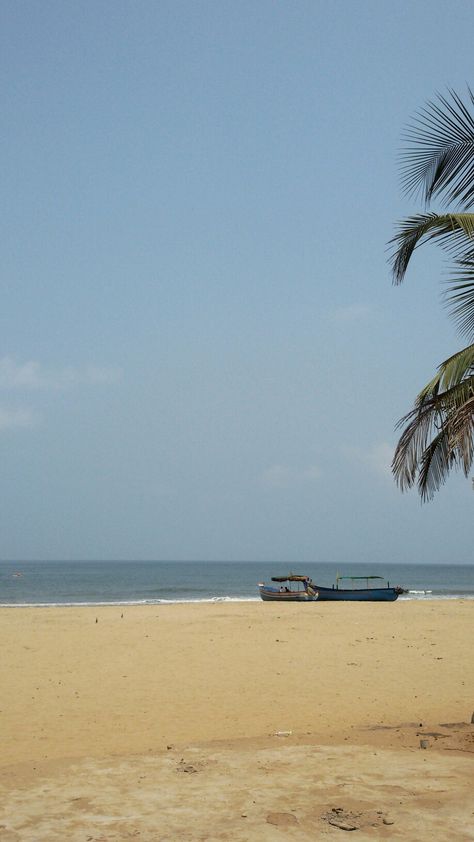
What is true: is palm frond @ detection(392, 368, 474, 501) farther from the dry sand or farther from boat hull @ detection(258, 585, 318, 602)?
boat hull @ detection(258, 585, 318, 602)

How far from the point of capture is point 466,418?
7477 millimetres

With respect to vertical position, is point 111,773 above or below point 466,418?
below

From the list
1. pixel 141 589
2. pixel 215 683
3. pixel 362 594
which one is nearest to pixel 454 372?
pixel 215 683

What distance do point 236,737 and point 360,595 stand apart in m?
34.4

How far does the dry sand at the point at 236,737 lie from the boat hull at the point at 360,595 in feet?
76.7

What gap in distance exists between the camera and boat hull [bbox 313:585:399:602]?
40.5 meters

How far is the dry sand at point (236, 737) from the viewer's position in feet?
17.4

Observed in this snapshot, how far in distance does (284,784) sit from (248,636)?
11.9 m

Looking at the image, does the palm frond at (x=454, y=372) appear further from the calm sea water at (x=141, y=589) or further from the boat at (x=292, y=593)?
the calm sea water at (x=141, y=589)

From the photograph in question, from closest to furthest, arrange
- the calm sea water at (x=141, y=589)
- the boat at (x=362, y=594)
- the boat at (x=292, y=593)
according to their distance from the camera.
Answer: the boat at (x=362, y=594) < the boat at (x=292, y=593) < the calm sea water at (x=141, y=589)

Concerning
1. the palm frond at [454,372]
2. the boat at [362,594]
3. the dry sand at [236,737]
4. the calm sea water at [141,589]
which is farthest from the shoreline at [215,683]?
the calm sea water at [141,589]

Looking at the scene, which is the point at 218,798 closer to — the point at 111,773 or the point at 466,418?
the point at 111,773

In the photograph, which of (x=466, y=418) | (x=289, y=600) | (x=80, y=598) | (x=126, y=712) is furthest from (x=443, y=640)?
(x=80, y=598)

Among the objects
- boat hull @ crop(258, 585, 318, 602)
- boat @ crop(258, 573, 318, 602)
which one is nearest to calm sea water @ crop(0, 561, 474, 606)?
boat hull @ crop(258, 585, 318, 602)
